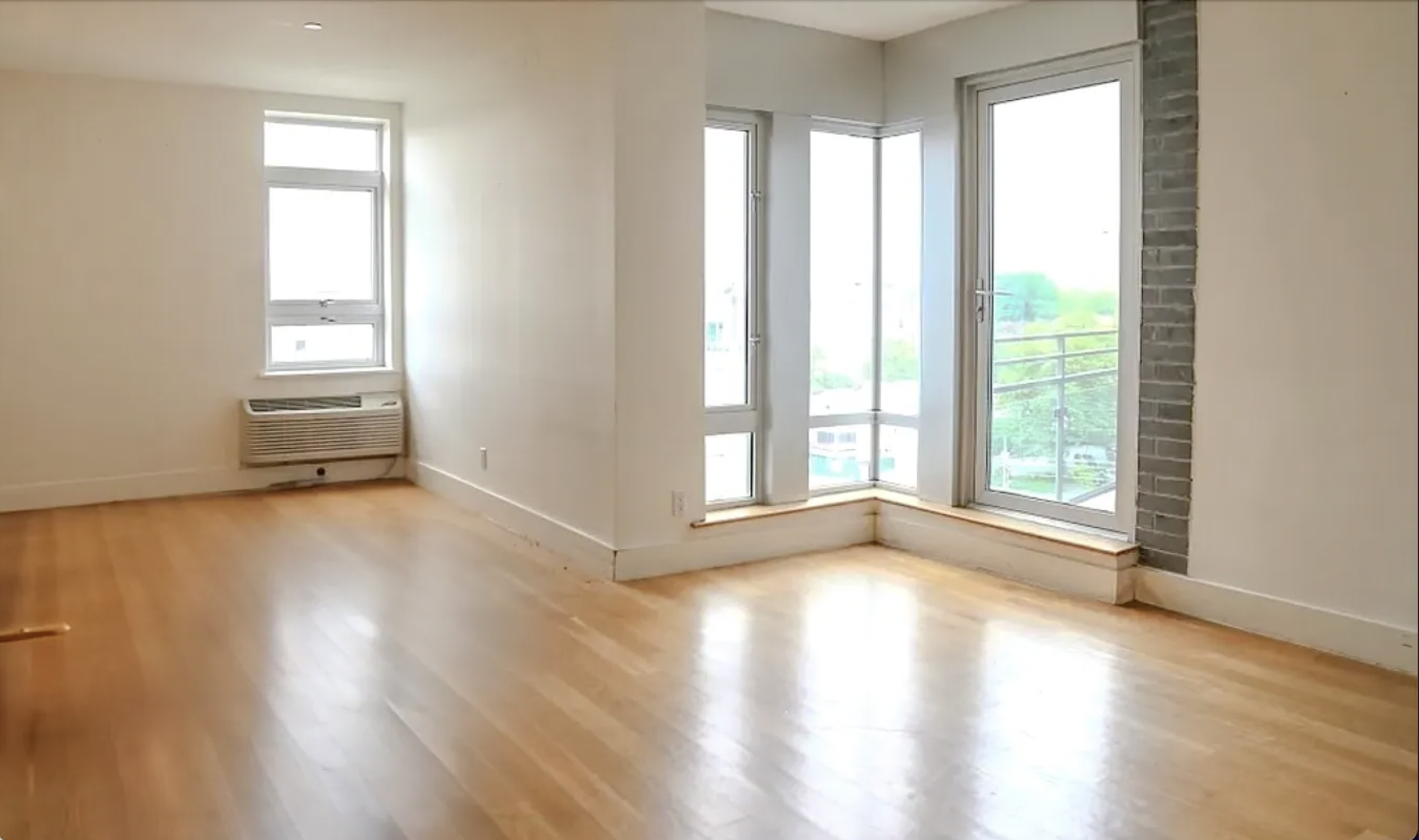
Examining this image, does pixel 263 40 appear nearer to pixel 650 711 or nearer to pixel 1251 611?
pixel 650 711

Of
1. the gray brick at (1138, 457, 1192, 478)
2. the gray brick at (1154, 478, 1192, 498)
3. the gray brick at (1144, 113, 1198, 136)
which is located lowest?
the gray brick at (1154, 478, 1192, 498)

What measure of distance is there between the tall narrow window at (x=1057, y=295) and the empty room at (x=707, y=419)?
0.02 m

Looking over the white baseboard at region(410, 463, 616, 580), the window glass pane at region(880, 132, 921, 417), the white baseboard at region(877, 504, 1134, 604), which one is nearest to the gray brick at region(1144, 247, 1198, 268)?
the white baseboard at region(877, 504, 1134, 604)

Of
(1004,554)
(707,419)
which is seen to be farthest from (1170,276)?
(707,419)

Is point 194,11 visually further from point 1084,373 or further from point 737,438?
point 1084,373

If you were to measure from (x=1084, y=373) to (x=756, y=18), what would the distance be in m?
2.04

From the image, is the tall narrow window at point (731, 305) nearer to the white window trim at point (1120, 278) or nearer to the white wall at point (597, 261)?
the white wall at point (597, 261)

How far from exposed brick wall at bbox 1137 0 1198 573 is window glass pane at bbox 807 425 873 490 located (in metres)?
1.58

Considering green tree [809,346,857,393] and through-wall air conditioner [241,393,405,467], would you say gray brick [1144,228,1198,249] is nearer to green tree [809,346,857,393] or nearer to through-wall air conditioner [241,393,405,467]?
green tree [809,346,857,393]

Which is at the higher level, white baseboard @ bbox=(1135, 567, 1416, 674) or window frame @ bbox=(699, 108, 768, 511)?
window frame @ bbox=(699, 108, 768, 511)

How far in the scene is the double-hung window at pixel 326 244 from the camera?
660 cm

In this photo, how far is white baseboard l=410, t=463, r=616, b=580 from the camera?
4480 mm

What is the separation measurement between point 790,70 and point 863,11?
418mm

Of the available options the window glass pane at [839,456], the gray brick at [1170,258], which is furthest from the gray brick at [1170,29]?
the window glass pane at [839,456]
